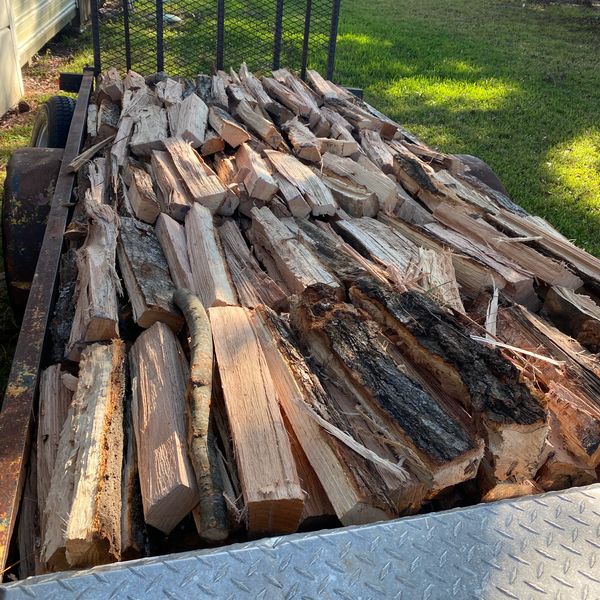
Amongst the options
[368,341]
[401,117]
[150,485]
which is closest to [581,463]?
[368,341]

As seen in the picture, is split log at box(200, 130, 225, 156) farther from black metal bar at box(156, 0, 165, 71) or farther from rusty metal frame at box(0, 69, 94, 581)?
black metal bar at box(156, 0, 165, 71)

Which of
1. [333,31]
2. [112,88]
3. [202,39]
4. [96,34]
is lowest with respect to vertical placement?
[202,39]

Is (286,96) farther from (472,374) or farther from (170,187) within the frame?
(472,374)

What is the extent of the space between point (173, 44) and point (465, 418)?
889 cm

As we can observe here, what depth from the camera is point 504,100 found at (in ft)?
29.2

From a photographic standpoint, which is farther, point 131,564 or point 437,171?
point 437,171

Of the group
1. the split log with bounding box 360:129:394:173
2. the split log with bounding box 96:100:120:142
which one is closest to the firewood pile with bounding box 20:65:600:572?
the split log with bounding box 360:129:394:173

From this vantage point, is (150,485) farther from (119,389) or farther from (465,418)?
(465,418)

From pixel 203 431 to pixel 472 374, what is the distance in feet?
2.70

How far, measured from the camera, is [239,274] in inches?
102

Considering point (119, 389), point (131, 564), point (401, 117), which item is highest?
point (131, 564)

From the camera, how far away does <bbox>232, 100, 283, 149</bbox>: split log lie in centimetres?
387

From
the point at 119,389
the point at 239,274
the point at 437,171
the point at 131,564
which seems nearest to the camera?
the point at 131,564

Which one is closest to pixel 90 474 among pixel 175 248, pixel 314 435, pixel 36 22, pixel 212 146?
pixel 314 435
